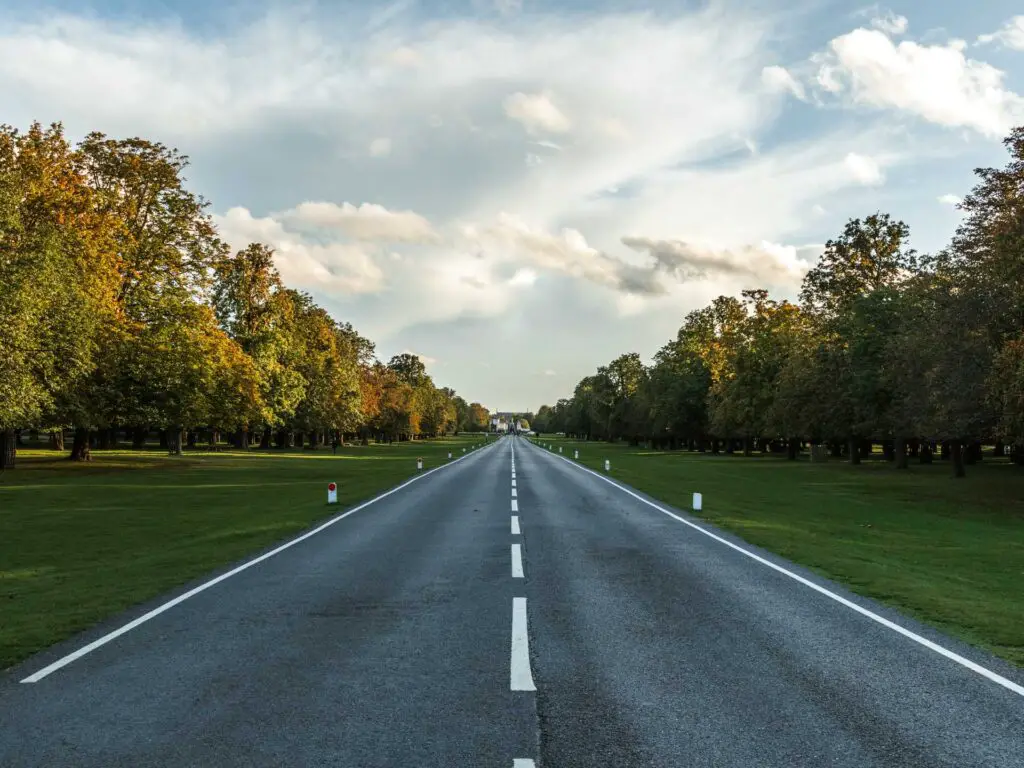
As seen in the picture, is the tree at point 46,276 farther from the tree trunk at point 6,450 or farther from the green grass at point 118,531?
the green grass at point 118,531

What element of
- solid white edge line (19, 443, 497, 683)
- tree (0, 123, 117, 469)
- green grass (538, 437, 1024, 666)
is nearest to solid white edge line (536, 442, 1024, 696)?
green grass (538, 437, 1024, 666)

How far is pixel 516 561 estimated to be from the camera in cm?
1192

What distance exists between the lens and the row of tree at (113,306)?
89.0 feet

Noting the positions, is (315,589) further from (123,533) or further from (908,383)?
(908,383)

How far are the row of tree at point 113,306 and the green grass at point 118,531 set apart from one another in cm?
430

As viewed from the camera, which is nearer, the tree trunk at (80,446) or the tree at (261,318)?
the tree trunk at (80,446)

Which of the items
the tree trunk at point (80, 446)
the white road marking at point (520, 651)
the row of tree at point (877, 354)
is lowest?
the white road marking at point (520, 651)

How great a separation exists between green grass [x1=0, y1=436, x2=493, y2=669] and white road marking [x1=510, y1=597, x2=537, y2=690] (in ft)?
15.4

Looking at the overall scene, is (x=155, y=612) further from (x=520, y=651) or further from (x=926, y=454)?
(x=926, y=454)

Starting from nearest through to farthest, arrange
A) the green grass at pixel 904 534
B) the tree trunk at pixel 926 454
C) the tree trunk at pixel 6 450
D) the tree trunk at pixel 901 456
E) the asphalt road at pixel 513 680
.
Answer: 1. the asphalt road at pixel 513 680
2. the green grass at pixel 904 534
3. the tree trunk at pixel 6 450
4. the tree trunk at pixel 901 456
5. the tree trunk at pixel 926 454

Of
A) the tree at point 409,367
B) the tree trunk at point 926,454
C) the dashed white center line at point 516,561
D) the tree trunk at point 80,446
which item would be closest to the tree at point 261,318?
the tree trunk at point 80,446

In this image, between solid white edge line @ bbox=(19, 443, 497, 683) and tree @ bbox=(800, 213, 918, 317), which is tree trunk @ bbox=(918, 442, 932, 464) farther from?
solid white edge line @ bbox=(19, 443, 497, 683)

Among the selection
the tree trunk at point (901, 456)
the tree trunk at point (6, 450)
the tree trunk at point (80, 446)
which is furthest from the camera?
the tree trunk at point (901, 456)

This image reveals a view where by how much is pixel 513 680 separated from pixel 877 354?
42.3 metres
